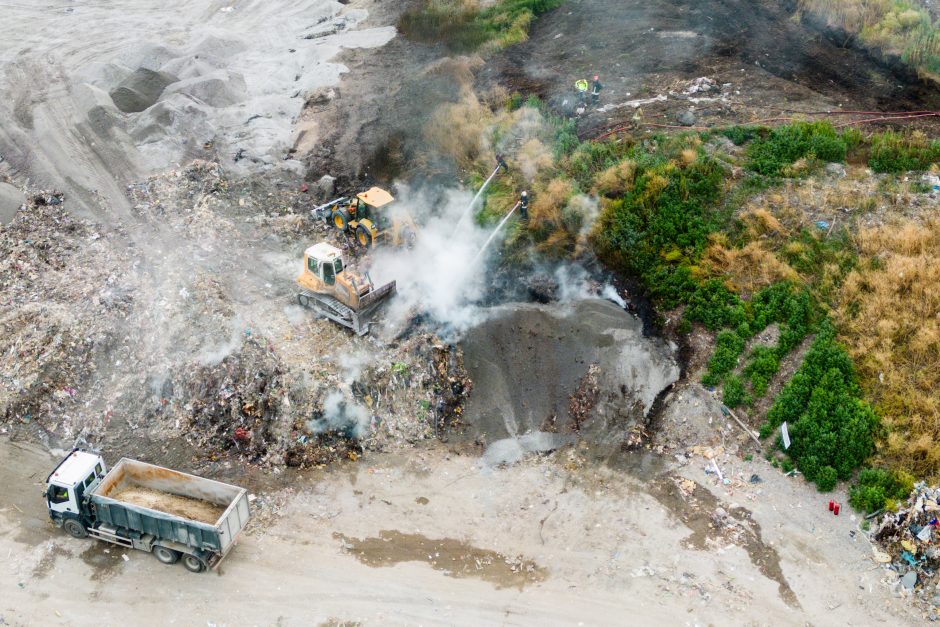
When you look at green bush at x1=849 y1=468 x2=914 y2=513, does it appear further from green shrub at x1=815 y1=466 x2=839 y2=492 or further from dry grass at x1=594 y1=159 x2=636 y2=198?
dry grass at x1=594 y1=159 x2=636 y2=198

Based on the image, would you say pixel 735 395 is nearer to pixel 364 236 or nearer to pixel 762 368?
pixel 762 368

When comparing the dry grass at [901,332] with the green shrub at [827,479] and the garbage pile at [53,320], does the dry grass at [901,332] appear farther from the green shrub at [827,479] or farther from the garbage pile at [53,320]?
the garbage pile at [53,320]

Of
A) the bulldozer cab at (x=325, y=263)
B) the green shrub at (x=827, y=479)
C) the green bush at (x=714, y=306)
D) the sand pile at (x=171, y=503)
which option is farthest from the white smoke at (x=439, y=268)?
the green shrub at (x=827, y=479)

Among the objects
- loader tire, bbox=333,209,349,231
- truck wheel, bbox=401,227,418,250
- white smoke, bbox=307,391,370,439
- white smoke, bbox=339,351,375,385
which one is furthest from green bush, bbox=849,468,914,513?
loader tire, bbox=333,209,349,231

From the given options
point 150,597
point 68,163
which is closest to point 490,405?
point 150,597

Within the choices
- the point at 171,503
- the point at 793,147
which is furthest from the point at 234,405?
the point at 793,147

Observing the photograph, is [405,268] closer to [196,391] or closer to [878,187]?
[196,391]
